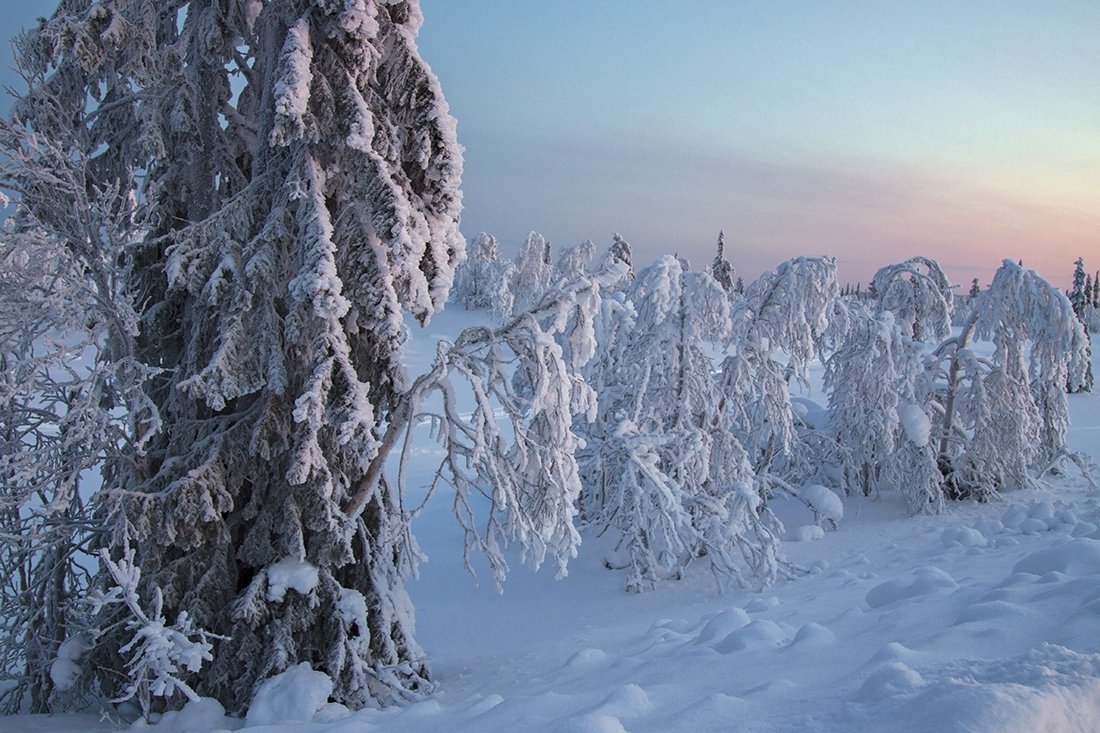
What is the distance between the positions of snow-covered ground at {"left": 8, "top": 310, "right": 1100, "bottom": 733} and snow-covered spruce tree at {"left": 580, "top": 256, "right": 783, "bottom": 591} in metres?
0.83

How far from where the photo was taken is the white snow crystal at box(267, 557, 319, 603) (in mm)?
5844

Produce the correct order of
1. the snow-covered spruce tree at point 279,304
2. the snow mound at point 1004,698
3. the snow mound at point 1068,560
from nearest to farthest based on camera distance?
the snow mound at point 1004,698 → the snow mound at point 1068,560 → the snow-covered spruce tree at point 279,304

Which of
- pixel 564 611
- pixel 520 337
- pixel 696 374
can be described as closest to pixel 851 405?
pixel 696 374

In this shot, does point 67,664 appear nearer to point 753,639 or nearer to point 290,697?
point 290,697

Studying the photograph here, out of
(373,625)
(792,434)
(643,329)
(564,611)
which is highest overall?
(643,329)

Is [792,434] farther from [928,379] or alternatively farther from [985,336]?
[985,336]

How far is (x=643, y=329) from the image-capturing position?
1145 centimetres

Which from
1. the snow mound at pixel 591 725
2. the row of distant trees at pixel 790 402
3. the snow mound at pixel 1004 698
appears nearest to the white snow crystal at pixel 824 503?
the row of distant trees at pixel 790 402

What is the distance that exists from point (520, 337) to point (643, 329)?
5.70 m

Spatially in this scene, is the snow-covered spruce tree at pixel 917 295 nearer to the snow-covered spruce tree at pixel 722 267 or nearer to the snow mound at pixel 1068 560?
the snow mound at pixel 1068 560

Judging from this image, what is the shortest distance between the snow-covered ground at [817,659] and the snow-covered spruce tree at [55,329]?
40.4 inches

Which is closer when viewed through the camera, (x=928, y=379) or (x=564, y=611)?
(x=564, y=611)

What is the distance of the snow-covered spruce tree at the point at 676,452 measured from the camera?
406 inches

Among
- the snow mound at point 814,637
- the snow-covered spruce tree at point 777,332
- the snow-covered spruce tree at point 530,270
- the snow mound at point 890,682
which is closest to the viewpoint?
the snow mound at point 890,682
